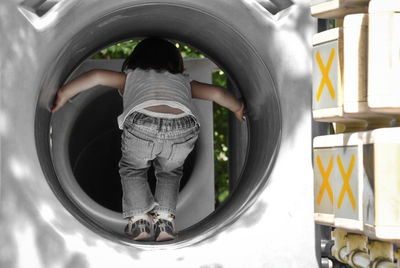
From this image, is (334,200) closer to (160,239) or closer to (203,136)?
(160,239)

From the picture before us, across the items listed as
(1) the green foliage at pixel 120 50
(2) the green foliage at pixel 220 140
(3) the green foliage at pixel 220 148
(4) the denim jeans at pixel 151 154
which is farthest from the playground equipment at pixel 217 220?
(3) the green foliage at pixel 220 148

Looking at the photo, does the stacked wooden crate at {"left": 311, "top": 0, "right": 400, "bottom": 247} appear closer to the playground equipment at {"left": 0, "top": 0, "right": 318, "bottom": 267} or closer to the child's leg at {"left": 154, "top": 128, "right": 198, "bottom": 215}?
the playground equipment at {"left": 0, "top": 0, "right": 318, "bottom": 267}

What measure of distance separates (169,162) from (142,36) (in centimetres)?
46

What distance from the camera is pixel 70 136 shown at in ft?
10.4

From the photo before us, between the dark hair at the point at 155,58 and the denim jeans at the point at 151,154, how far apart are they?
0.16 meters

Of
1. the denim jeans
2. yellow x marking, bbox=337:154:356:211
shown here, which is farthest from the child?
yellow x marking, bbox=337:154:356:211

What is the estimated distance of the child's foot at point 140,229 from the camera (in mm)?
2170

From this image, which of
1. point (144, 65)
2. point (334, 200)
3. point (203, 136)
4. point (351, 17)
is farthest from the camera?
point (203, 136)

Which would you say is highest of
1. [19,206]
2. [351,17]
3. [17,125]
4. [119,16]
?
[119,16]

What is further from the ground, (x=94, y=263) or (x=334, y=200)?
(x=334, y=200)

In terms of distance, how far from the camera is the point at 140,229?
2.24 m

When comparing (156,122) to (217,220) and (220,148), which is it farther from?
(220,148)

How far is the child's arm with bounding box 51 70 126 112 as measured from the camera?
2025 mm

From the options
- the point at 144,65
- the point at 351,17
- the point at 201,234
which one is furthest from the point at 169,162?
the point at 351,17
